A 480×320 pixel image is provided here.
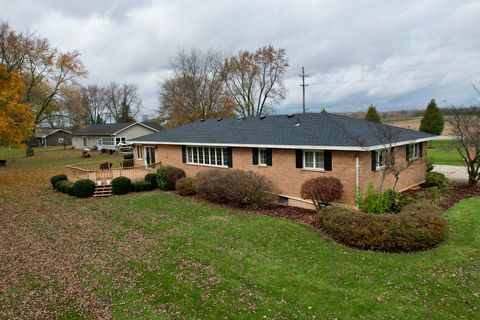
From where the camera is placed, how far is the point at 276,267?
9508 millimetres

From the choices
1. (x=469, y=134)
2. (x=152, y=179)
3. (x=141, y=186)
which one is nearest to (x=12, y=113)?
(x=141, y=186)

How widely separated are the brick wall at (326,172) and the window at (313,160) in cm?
28

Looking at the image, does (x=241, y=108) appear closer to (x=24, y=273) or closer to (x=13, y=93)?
(x=13, y=93)

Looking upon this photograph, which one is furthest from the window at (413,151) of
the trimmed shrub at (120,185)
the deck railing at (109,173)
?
the deck railing at (109,173)

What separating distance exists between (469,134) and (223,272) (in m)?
17.4

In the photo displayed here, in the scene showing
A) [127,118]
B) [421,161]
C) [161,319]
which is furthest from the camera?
[127,118]

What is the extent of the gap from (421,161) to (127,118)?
70.0 metres

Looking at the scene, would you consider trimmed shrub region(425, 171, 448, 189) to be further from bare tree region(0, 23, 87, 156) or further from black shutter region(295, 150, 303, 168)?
bare tree region(0, 23, 87, 156)

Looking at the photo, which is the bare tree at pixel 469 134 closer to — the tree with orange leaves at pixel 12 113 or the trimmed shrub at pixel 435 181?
the trimmed shrub at pixel 435 181

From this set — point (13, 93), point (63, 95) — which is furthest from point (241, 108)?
point (13, 93)

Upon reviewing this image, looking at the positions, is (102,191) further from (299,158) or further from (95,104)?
(95,104)

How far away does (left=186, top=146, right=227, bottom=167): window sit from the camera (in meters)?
21.1

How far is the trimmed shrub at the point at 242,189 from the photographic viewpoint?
1633cm

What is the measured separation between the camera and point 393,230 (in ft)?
34.7
